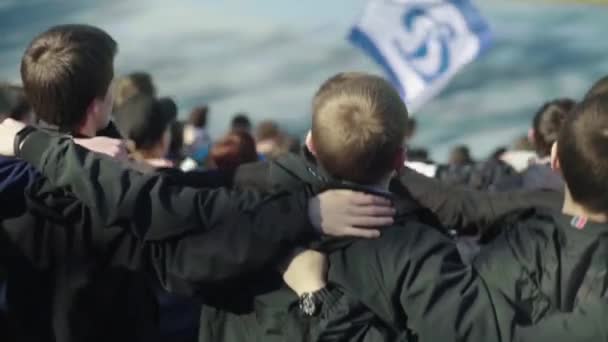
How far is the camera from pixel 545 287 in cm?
211

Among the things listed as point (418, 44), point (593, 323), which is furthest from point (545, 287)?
point (418, 44)

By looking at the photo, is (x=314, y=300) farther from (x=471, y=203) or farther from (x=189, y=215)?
(x=471, y=203)

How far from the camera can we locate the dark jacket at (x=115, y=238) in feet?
7.11

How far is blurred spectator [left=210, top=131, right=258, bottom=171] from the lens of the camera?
11.3ft

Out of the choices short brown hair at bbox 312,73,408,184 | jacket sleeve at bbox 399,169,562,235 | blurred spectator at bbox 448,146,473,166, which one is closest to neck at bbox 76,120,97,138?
short brown hair at bbox 312,73,408,184

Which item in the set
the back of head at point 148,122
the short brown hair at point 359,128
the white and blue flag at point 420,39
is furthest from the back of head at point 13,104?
the white and blue flag at point 420,39

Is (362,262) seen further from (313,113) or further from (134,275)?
(134,275)

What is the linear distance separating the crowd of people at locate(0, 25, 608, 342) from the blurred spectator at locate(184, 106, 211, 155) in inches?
203

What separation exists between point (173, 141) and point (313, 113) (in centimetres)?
184

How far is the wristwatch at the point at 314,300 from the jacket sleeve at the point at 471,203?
0.49 metres

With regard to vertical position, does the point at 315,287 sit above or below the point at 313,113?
below

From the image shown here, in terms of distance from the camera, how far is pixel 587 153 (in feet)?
6.98

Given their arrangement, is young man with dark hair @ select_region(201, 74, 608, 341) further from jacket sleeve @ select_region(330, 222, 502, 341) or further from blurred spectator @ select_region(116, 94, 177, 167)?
blurred spectator @ select_region(116, 94, 177, 167)

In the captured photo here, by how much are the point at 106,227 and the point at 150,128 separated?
4.05 ft
